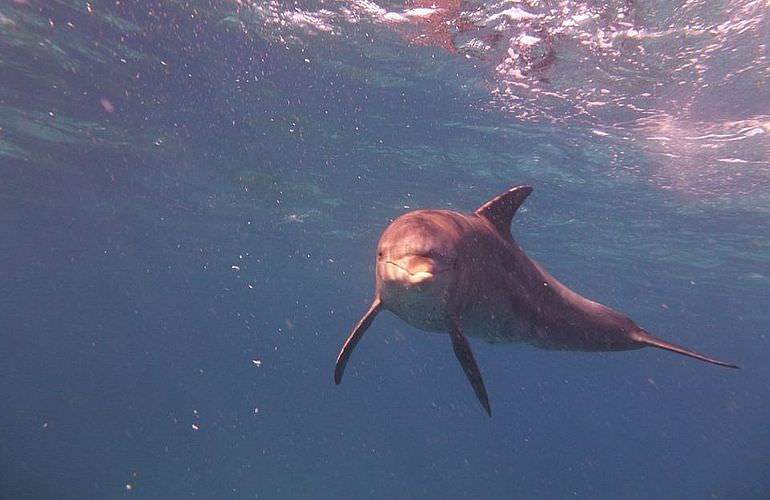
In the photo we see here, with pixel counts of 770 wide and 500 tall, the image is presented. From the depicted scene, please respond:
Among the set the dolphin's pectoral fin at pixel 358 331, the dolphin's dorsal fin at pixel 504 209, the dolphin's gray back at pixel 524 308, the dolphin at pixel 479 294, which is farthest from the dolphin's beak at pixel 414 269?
the dolphin's dorsal fin at pixel 504 209

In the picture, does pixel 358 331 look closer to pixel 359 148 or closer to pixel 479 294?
pixel 479 294

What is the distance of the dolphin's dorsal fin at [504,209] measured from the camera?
6.13 metres

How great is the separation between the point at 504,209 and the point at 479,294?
123 centimetres

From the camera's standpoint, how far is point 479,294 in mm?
5473

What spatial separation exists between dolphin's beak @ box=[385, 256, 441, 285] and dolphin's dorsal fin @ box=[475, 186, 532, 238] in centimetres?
211

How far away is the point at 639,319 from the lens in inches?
2486

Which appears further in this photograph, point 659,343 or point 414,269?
point 659,343

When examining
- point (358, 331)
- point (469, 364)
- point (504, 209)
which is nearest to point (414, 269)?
point (469, 364)

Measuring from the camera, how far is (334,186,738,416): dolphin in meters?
4.45

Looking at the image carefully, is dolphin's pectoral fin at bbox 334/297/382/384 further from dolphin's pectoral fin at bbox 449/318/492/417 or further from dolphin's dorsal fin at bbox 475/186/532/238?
dolphin's dorsal fin at bbox 475/186/532/238

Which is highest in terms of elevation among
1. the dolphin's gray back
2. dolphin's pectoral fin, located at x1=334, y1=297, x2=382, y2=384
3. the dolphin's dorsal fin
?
the dolphin's dorsal fin

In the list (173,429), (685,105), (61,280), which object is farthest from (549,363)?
(685,105)

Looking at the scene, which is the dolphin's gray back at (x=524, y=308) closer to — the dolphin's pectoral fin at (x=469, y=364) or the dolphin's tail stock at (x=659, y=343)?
the dolphin's tail stock at (x=659, y=343)

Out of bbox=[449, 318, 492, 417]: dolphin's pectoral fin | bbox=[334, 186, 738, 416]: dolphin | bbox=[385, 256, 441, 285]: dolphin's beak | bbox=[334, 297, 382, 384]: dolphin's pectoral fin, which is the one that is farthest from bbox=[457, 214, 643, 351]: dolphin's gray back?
bbox=[385, 256, 441, 285]: dolphin's beak
